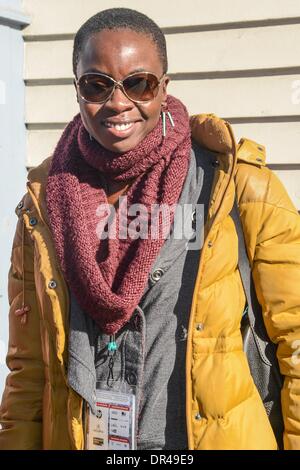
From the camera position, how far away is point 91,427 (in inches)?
78.1

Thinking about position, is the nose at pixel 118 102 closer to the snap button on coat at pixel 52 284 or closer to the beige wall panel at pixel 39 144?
the snap button on coat at pixel 52 284

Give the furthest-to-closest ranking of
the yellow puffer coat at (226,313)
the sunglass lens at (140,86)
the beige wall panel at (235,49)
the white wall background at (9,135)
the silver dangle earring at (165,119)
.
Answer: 1. the white wall background at (9,135)
2. the beige wall panel at (235,49)
3. the silver dangle earring at (165,119)
4. the sunglass lens at (140,86)
5. the yellow puffer coat at (226,313)

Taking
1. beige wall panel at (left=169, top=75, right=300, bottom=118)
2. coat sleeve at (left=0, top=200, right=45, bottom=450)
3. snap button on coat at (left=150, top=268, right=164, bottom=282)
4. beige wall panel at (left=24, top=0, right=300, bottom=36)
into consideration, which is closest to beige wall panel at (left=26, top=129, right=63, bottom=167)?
beige wall panel at (left=24, top=0, right=300, bottom=36)

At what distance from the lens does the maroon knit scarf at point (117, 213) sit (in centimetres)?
191

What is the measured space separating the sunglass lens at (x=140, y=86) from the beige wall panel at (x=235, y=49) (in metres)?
1.39

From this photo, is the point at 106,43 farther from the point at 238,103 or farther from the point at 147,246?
the point at 238,103

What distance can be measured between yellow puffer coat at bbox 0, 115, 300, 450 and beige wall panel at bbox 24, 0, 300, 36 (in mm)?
1347

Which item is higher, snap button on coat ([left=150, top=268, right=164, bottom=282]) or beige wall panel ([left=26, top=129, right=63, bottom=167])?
beige wall panel ([left=26, top=129, right=63, bottom=167])

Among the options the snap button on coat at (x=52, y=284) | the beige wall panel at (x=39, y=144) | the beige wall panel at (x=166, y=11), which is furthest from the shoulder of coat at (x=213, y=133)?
the beige wall panel at (x=39, y=144)

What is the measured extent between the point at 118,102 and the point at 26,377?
0.91 m

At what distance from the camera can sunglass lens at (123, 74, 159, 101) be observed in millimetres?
1952

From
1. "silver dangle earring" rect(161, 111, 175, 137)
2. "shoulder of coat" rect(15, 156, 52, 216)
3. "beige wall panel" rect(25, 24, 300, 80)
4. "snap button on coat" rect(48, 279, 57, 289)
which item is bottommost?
"snap button on coat" rect(48, 279, 57, 289)

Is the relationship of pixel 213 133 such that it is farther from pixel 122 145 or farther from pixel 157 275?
pixel 157 275

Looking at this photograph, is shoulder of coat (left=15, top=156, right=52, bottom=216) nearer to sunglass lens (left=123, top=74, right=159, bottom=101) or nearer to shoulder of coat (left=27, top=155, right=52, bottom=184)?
shoulder of coat (left=27, top=155, right=52, bottom=184)
